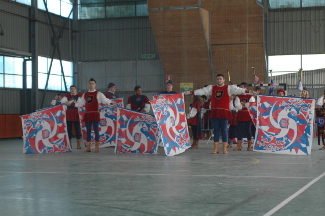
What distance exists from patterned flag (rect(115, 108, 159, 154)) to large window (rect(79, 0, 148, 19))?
2181 centimetres

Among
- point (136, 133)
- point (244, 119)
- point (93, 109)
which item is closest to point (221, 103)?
point (244, 119)

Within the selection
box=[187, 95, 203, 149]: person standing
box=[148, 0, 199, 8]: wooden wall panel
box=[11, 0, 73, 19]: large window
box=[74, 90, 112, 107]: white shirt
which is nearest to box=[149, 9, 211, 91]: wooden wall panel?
box=[148, 0, 199, 8]: wooden wall panel

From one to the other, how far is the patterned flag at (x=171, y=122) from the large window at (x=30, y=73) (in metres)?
17.6

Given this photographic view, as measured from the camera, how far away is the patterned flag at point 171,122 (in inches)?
582

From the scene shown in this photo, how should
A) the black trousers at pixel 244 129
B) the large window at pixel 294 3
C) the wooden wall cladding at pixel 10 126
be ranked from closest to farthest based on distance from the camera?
the black trousers at pixel 244 129, the wooden wall cladding at pixel 10 126, the large window at pixel 294 3

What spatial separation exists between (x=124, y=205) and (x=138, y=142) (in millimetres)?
9269

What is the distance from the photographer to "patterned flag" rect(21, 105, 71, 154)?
54.1ft

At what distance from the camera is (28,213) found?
19.7 ft

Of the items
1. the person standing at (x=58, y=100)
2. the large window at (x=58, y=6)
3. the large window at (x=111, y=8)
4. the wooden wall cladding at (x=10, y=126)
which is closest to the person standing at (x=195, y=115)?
the person standing at (x=58, y=100)

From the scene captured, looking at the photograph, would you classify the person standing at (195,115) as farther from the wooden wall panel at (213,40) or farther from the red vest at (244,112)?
the wooden wall panel at (213,40)

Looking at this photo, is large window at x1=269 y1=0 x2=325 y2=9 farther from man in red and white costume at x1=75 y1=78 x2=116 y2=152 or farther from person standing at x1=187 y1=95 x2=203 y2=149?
man in red and white costume at x1=75 y1=78 x2=116 y2=152

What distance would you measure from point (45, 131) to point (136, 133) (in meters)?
2.75

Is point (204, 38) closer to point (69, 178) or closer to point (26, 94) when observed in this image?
point (26, 94)

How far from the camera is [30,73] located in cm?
3325
